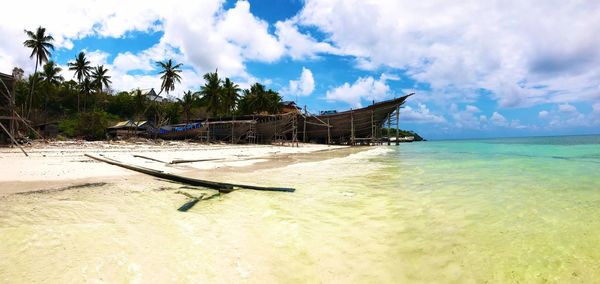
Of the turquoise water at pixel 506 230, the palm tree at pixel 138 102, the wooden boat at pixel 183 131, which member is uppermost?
the palm tree at pixel 138 102

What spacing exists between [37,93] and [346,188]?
171ft

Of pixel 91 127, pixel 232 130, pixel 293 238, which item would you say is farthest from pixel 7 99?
A: pixel 293 238

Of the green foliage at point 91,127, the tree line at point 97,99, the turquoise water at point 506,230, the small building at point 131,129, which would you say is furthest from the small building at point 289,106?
the turquoise water at point 506,230

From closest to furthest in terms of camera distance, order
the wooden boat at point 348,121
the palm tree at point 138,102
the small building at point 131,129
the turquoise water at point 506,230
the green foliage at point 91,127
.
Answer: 1. the turquoise water at point 506,230
2. the green foliage at point 91,127
3. the wooden boat at point 348,121
4. the small building at point 131,129
5. the palm tree at point 138,102

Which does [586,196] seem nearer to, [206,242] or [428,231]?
[428,231]

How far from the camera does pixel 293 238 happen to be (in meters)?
3.79

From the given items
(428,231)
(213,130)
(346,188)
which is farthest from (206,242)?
(213,130)

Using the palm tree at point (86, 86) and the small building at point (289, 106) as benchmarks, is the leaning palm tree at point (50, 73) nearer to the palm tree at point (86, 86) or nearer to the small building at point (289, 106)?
the palm tree at point (86, 86)

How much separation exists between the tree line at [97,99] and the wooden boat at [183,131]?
148 centimetres

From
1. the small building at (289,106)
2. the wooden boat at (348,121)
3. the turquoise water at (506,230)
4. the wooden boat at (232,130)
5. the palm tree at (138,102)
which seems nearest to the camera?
→ the turquoise water at (506,230)

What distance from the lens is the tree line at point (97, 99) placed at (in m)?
36.9

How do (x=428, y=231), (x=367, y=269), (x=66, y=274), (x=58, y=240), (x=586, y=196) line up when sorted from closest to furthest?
(x=66, y=274) → (x=367, y=269) → (x=58, y=240) → (x=428, y=231) → (x=586, y=196)

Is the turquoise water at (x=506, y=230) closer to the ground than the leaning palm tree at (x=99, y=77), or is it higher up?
closer to the ground

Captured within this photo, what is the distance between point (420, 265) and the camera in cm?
309
